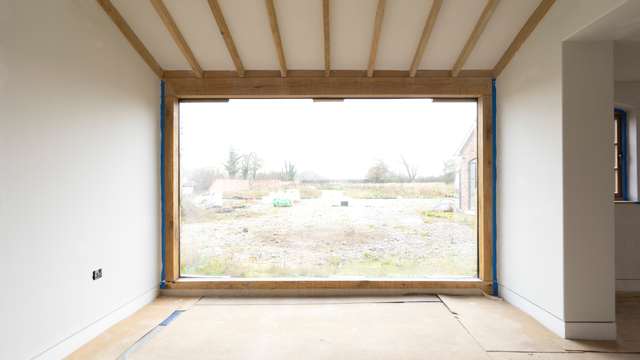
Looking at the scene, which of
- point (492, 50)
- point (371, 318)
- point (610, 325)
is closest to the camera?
point (610, 325)

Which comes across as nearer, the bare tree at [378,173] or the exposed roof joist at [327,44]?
the exposed roof joist at [327,44]

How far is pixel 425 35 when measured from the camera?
13.6 feet

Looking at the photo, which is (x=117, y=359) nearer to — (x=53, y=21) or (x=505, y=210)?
(x=53, y=21)

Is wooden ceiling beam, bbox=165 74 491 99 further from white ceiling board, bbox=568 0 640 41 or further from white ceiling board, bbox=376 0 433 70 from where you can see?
white ceiling board, bbox=568 0 640 41

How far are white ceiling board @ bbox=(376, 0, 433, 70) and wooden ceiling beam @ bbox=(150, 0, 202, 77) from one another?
7.24 feet

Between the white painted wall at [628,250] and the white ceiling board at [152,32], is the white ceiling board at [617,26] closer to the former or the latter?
the white painted wall at [628,250]

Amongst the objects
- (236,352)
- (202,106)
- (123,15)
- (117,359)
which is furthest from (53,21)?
(236,352)

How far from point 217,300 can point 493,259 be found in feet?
11.5

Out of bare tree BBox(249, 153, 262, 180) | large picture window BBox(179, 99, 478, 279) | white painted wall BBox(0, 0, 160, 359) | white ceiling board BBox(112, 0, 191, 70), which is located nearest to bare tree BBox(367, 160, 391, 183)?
large picture window BBox(179, 99, 478, 279)

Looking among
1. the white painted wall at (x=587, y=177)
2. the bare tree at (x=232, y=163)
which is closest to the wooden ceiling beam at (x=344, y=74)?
the bare tree at (x=232, y=163)

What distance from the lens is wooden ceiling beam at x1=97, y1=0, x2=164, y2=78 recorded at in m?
3.81

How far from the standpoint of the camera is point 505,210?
15.4 ft

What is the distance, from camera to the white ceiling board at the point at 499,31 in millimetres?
Answer: 3854

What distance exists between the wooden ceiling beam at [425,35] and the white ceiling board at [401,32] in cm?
7
